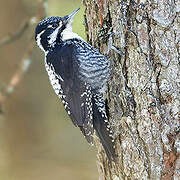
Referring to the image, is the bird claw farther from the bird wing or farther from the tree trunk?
the bird wing

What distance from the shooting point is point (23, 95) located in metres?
6.53

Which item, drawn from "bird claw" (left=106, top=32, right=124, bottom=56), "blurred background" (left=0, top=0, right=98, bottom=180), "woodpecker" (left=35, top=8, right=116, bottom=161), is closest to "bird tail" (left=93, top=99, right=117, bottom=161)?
"woodpecker" (left=35, top=8, right=116, bottom=161)

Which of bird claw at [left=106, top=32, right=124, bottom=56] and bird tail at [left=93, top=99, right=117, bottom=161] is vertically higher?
bird claw at [left=106, top=32, right=124, bottom=56]

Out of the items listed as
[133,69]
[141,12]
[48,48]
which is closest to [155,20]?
[141,12]

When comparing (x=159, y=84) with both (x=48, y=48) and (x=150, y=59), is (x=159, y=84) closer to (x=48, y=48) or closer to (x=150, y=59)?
(x=150, y=59)

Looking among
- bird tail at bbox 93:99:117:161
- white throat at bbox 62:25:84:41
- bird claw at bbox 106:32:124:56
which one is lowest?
bird tail at bbox 93:99:117:161

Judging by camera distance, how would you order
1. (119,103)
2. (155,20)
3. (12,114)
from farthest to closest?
(12,114) < (119,103) < (155,20)

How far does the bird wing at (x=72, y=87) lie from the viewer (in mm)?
3730

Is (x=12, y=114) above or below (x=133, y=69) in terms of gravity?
above

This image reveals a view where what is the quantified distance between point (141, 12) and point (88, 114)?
102 cm

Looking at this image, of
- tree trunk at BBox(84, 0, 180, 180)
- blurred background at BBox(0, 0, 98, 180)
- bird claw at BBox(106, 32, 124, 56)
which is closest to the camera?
tree trunk at BBox(84, 0, 180, 180)

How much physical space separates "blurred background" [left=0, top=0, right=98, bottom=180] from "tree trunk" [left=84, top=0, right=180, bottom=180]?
10.1 ft

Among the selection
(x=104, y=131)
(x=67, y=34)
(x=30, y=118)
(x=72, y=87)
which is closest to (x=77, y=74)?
(x=72, y=87)

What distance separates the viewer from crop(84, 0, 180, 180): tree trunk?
3.13m
